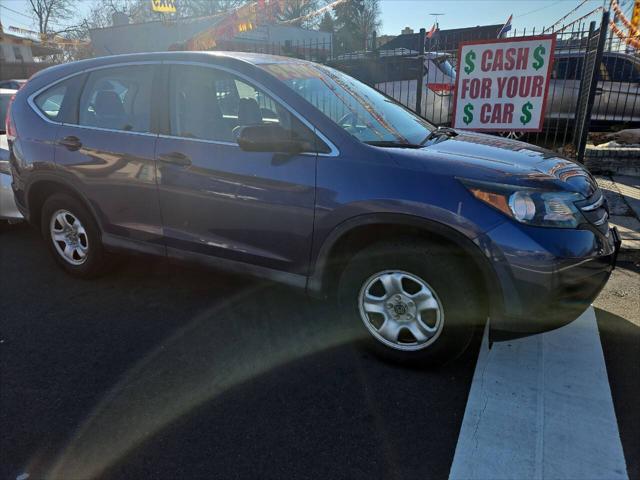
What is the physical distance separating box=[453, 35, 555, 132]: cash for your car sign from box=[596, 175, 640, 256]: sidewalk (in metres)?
1.35

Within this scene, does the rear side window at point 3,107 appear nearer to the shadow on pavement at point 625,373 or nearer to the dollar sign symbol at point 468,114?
the dollar sign symbol at point 468,114

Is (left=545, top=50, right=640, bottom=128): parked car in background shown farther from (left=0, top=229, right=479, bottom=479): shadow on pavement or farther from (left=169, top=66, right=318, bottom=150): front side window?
(left=0, top=229, right=479, bottom=479): shadow on pavement

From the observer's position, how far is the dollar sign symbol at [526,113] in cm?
620

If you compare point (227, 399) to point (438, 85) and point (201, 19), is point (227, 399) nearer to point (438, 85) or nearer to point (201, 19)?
point (438, 85)

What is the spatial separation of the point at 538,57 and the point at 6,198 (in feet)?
20.8

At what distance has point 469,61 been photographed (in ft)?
21.1

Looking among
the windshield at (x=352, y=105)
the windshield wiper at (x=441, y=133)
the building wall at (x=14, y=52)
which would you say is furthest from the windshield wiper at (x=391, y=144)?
the building wall at (x=14, y=52)

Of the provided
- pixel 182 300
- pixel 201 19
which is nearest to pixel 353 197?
pixel 182 300

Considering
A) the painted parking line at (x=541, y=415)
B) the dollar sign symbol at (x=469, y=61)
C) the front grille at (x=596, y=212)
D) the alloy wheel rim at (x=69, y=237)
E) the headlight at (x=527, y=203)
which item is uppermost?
the dollar sign symbol at (x=469, y=61)

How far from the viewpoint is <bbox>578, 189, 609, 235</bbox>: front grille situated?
8.61ft

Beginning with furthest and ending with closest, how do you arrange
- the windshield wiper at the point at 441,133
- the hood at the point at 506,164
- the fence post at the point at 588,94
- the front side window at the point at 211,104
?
the fence post at the point at 588,94
the windshield wiper at the point at 441,133
the front side window at the point at 211,104
the hood at the point at 506,164

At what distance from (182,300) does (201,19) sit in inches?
806

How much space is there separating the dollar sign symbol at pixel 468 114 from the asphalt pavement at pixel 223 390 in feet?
11.2

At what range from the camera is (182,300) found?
3.88 meters
